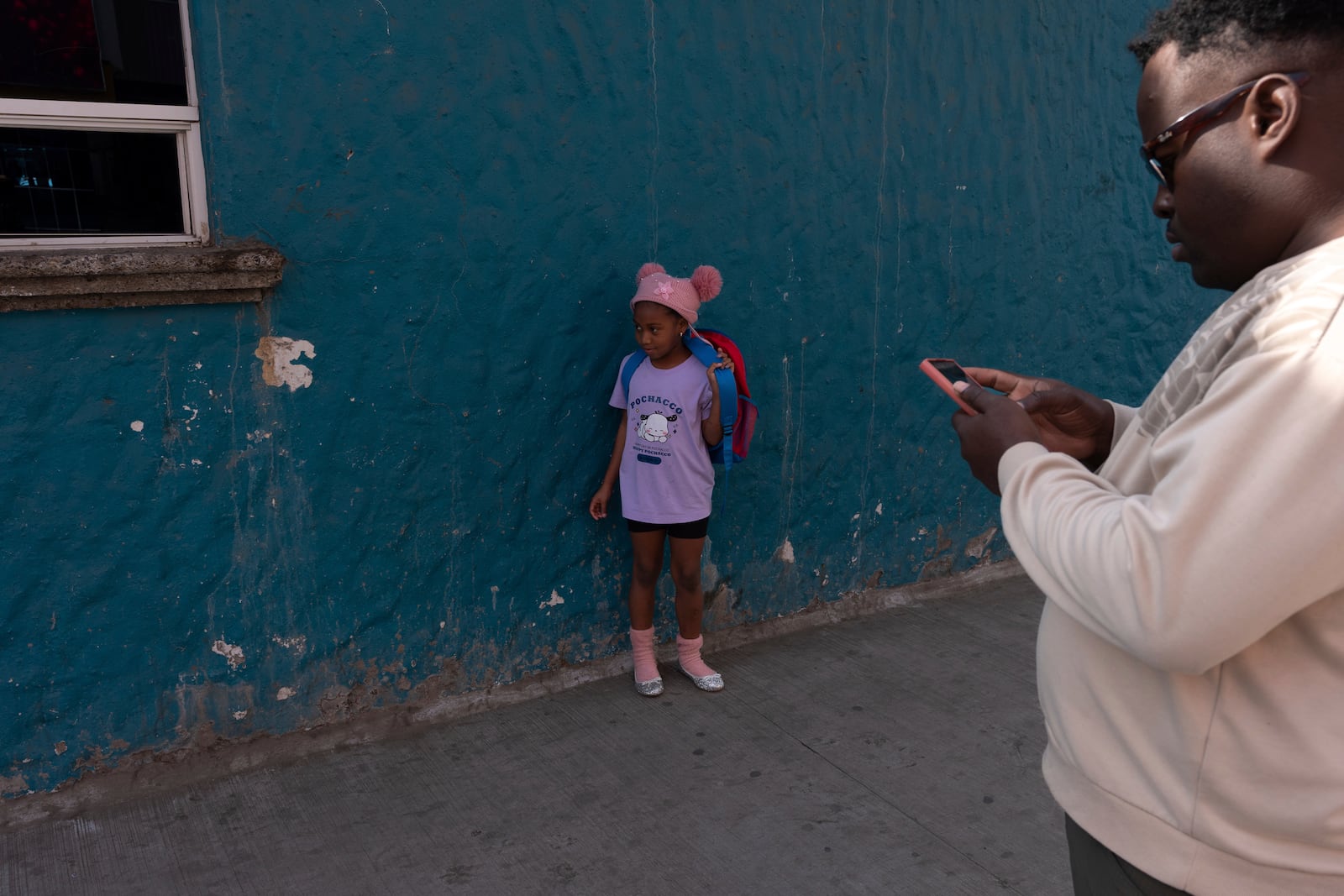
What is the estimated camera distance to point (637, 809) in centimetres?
312

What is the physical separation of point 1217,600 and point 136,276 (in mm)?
2749

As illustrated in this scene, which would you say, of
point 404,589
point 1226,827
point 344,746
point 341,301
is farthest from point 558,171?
point 1226,827

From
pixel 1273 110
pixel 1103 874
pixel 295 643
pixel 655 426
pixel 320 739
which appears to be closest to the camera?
pixel 1273 110

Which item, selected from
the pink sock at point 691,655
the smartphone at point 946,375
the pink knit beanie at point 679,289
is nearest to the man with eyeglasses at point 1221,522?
the smartphone at point 946,375

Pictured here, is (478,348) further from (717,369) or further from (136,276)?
(136,276)

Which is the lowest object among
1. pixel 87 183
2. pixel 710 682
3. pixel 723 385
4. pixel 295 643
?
pixel 710 682

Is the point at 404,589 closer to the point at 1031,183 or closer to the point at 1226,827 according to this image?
the point at 1226,827

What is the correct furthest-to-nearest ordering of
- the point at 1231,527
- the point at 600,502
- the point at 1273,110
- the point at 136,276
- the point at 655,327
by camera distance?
the point at 600,502
the point at 655,327
the point at 136,276
the point at 1273,110
the point at 1231,527

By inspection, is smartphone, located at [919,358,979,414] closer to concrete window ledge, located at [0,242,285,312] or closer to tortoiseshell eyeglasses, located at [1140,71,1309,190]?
tortoiseshell eyeglasses, located at [1140,71,1309,190]

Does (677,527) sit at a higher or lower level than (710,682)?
higher

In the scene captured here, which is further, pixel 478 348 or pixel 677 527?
pixel 677 527

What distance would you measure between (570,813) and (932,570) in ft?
8.47

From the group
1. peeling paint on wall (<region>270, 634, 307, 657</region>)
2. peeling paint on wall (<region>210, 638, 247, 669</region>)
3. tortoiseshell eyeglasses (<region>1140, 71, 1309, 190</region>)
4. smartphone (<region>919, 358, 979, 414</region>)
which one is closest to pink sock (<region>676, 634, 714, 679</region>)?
peeling paint on wall (<region>270, 634, 307, 657</region>)

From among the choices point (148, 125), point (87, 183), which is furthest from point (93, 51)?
point (87, 183)
